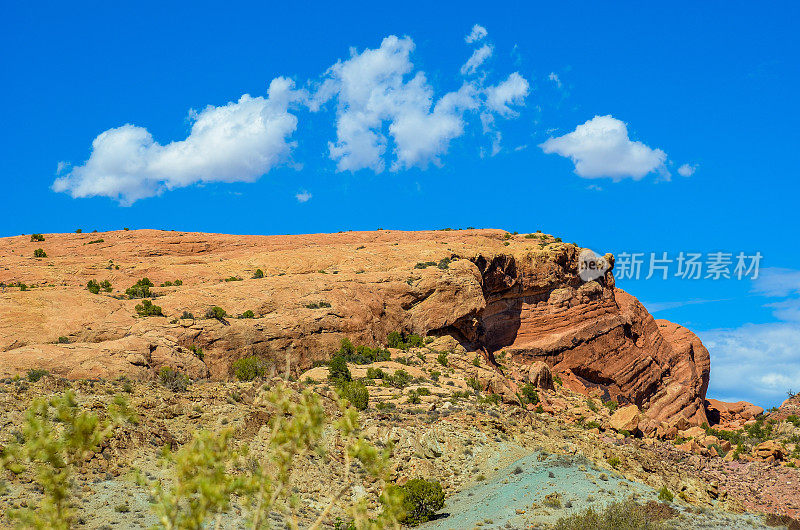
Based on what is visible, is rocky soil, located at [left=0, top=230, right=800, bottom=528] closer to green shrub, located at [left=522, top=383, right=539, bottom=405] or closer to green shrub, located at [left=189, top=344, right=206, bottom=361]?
green shrub, located at [left=189, top=344, right=206, bottom=361]

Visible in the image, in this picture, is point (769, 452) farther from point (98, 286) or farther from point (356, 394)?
point (98, 286)

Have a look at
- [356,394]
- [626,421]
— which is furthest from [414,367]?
[626,421]

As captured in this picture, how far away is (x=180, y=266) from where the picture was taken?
170 ft

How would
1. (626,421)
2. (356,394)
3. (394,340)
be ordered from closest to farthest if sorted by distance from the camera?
(356,394), (626,421), (394,340)

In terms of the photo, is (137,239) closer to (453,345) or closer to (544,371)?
(453,345)

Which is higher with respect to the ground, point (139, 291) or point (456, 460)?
point (139, 291)

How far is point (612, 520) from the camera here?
75.4 ft

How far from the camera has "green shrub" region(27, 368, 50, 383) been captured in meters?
28.9

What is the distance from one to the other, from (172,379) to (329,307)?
13.3 m

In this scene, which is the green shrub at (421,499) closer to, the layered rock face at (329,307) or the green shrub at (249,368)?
the layered rock face at (329,307)

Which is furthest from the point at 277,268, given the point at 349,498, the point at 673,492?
the point at 673,492

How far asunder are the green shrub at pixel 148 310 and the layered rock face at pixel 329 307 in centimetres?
53

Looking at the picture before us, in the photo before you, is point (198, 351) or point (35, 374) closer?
point (35, 374)

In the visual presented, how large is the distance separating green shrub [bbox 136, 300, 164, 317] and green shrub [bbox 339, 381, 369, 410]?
13.3 m
